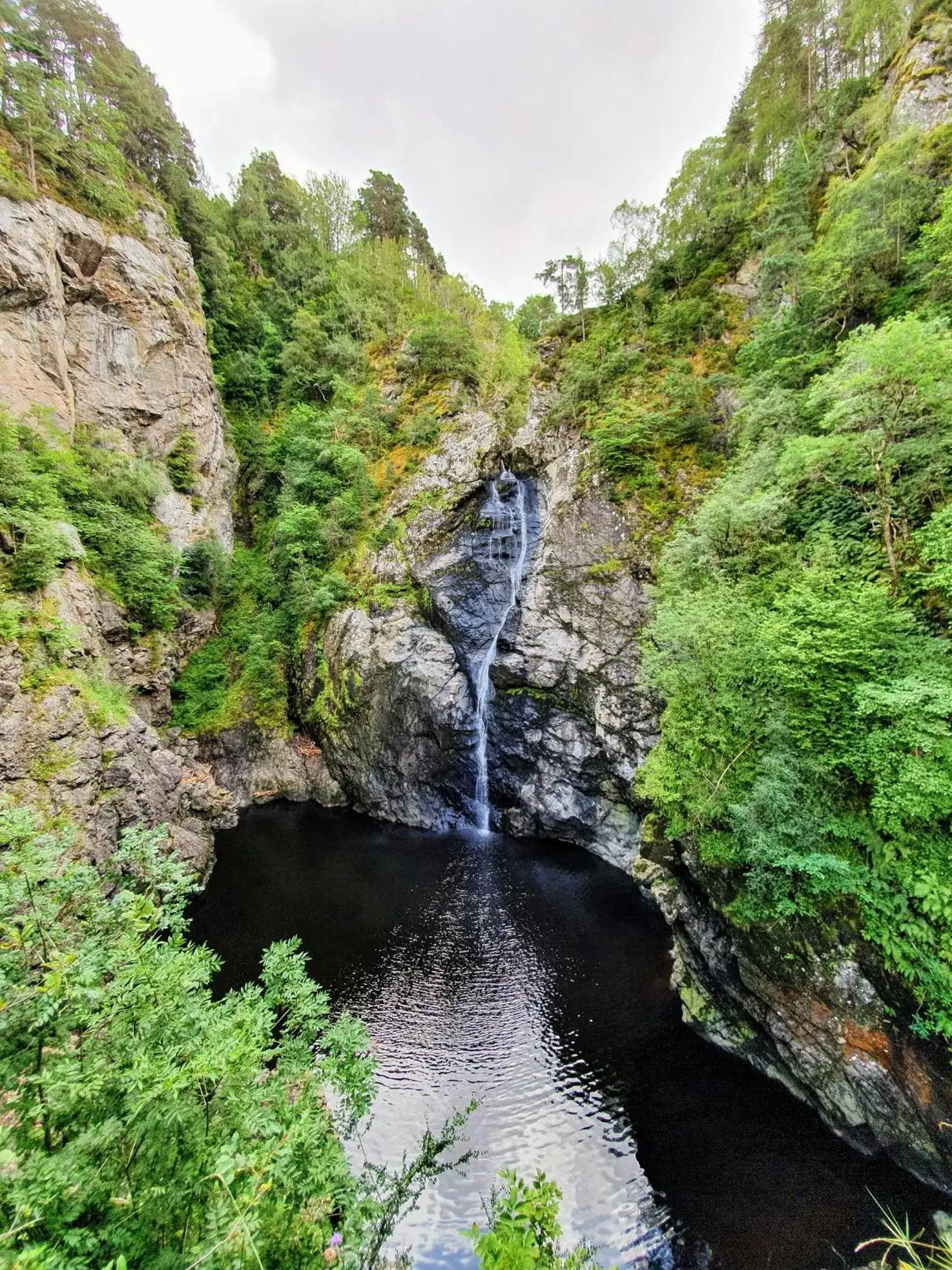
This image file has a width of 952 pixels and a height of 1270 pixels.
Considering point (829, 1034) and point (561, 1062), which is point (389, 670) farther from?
point (829, 1034)

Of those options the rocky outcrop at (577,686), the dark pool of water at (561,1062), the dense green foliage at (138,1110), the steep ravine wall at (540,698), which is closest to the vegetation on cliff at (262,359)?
the steep ravine wall at (540,698)

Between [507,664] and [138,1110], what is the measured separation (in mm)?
15954

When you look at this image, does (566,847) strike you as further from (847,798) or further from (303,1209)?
(303,1209)

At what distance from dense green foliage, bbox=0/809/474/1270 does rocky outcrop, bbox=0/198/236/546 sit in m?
17.7

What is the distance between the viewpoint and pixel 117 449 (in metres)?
19.2

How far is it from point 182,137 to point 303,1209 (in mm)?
41912

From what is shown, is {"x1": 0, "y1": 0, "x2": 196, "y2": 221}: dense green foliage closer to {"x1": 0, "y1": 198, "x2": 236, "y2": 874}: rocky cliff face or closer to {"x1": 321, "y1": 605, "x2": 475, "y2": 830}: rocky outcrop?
{"x1": 0, "y1": 198, "x2": 236, "y2": 874}: rocky cliff face

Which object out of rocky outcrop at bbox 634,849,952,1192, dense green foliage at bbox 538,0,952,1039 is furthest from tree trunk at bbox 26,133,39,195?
rocky outcrop at bbox 634,849,952,1192

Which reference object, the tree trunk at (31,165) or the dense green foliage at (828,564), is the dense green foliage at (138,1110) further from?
the tree trunk at (31,165)

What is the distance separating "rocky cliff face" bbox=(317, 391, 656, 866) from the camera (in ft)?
54.4

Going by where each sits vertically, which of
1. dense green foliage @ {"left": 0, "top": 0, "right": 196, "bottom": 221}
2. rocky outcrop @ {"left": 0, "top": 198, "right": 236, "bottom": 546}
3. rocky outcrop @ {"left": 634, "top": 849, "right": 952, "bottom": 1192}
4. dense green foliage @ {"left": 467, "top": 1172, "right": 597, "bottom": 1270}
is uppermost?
dense green foliage @ {"left": 0, "top": 0, "right": 196, "bottom": 221}

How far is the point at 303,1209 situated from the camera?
3809mm

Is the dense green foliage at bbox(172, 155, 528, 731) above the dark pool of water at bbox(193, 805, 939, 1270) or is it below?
above

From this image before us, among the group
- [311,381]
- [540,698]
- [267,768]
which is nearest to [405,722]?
[540,698]
